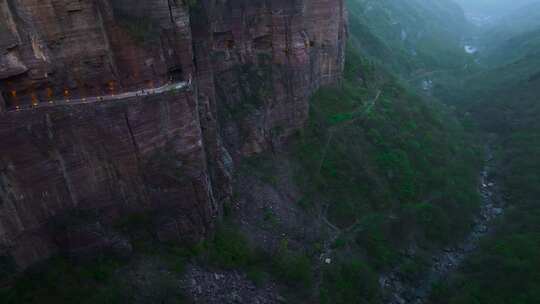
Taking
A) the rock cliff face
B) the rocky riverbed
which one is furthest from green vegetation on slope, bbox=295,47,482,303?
the rock cliff face

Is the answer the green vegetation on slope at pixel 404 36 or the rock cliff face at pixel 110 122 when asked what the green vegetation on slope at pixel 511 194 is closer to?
the green vegetation on slope at pixel 404 36

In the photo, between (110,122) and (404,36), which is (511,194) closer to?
(110,122)

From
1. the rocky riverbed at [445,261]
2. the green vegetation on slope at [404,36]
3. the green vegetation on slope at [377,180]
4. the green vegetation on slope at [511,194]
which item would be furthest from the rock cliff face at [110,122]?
the green vegetation on slope at [404,36]

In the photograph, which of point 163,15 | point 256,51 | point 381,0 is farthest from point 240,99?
point 381,0

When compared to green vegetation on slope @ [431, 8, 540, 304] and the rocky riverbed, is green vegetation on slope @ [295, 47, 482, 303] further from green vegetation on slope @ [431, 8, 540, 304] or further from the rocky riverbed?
green vegetation on slope @ [431, 8, 540, 304]

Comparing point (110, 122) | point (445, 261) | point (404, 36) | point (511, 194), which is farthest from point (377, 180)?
point (404, 36)

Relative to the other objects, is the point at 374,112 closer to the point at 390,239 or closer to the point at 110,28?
the point at 390,239
